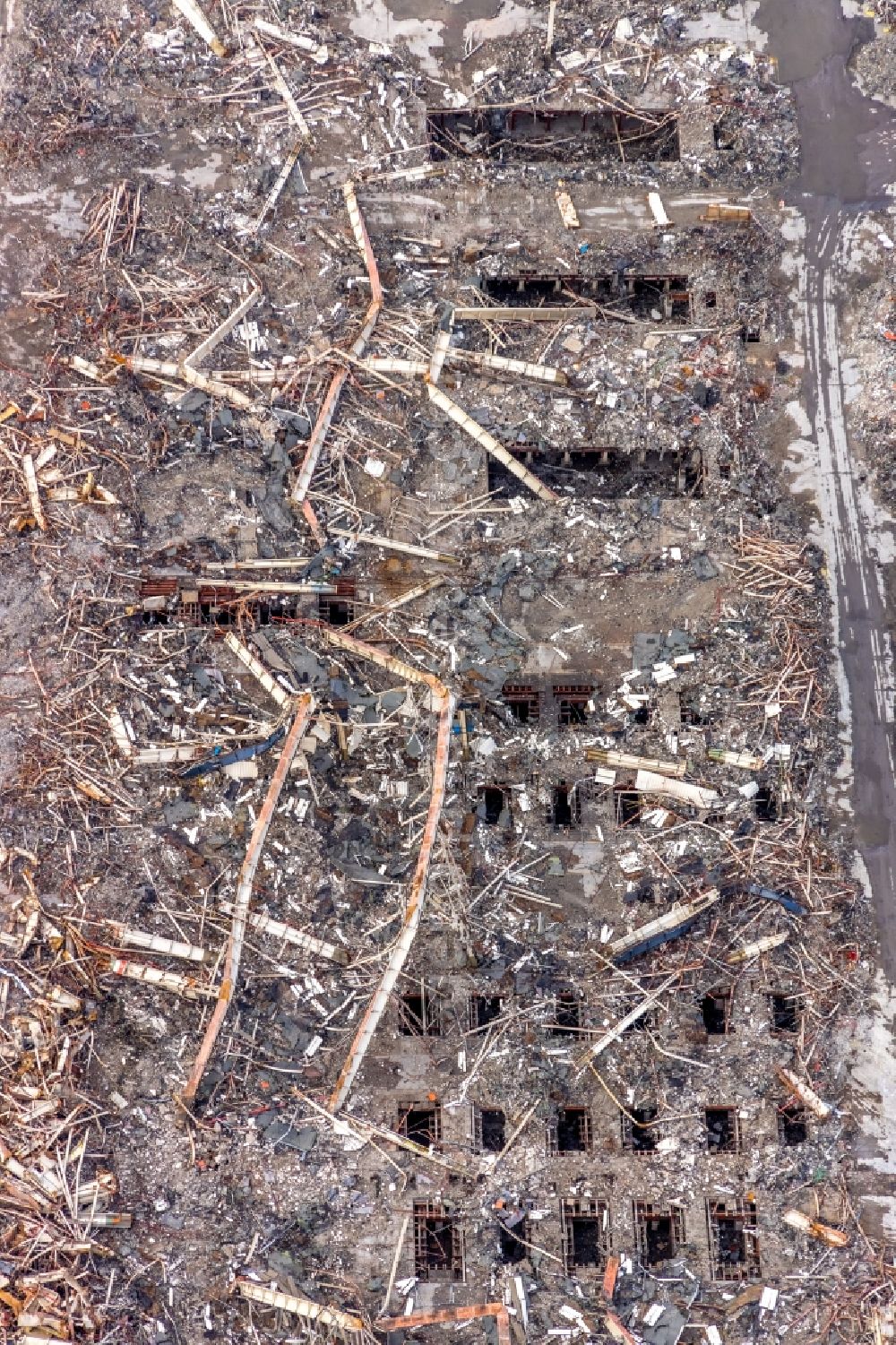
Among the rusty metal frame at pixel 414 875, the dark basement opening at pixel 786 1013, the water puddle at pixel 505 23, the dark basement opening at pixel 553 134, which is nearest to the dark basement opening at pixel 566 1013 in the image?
the rusty metal frame at pixel 414 875

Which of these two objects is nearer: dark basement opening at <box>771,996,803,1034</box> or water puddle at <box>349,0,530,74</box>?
dark basement opening at <box>771,996,803,1034</box>

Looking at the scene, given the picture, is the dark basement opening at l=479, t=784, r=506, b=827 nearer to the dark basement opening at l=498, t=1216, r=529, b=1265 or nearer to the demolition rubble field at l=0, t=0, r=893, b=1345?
the demolition rubble field at l=0, t=0, r=893, b=1345

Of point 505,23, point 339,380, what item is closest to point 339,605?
point 339,380

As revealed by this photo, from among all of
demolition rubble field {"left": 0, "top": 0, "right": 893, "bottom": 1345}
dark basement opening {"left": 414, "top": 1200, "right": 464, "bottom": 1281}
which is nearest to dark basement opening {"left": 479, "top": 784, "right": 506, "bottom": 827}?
demolition rubble field {"left": 0, "top": 0, "right": 893, "bottom": 1345}

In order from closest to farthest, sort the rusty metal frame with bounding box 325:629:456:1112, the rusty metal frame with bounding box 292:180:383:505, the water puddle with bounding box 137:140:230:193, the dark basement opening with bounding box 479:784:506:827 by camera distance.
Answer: the rusty metal frame with bounding box 325:629:456:1112 → the rusty metal frame with bounding box 292:180:383:505 → the dark basement opening with bounding box 479:784:506:827 → the water puddle with bounding box 137:140:230:193

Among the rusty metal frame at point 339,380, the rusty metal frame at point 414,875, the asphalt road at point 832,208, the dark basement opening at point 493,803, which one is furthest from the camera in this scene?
the asphalt road at point 832,208

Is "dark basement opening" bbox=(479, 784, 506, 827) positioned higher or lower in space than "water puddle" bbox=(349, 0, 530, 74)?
lower

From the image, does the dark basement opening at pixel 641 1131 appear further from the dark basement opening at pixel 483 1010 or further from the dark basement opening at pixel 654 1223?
the dark basement opening at pixel 483 1010
